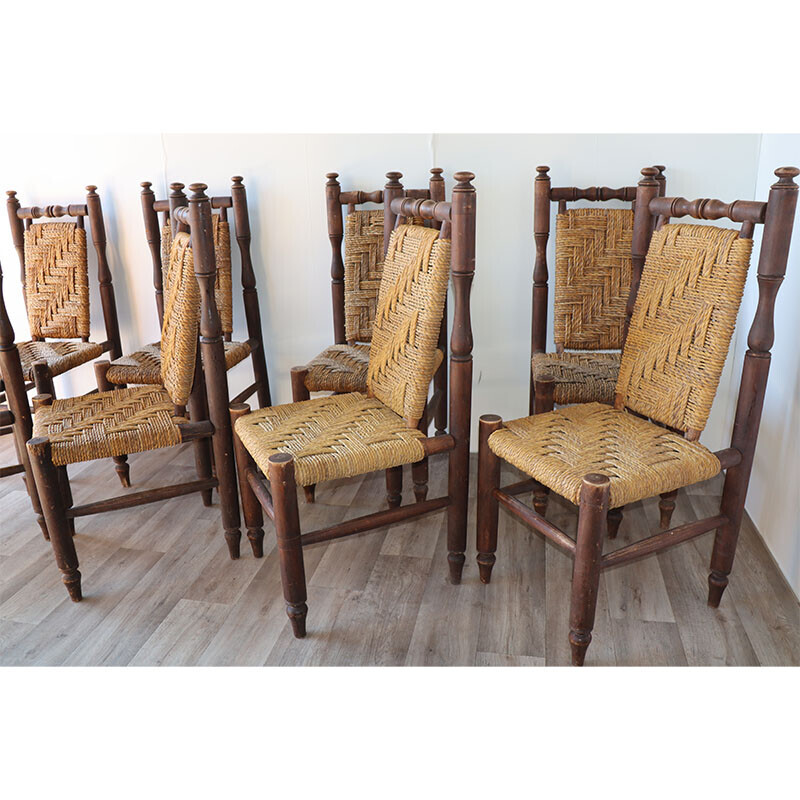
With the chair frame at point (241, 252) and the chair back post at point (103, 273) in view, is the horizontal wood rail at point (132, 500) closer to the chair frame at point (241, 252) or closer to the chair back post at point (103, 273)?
the chair frame at point (241, 252)

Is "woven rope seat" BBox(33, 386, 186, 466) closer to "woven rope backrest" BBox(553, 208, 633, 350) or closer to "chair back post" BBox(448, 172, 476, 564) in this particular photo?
"chair back post" BBox(448, 172, 476, 564)

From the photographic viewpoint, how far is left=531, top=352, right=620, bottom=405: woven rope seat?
6.98 ft

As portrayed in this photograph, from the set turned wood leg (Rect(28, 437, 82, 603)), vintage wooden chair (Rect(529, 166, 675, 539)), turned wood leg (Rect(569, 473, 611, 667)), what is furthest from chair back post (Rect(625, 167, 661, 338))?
turned wood leg (Rect(28, 437, 82, 603))

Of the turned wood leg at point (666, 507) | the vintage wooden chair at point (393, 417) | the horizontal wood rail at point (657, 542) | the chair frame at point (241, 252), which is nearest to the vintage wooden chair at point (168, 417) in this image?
the vintage wooden chair at point (393, 417)

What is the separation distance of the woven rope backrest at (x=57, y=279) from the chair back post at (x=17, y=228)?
1.5 inches

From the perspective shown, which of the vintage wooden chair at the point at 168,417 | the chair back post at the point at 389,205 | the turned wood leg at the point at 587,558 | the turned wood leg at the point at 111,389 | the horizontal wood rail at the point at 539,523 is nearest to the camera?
the turned wood leg at the point at 587,558

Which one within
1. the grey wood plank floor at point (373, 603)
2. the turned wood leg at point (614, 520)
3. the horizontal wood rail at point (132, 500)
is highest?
the horizontal wood rail at point (132, 500)

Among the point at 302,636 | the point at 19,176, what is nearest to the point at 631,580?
the point at 302,636

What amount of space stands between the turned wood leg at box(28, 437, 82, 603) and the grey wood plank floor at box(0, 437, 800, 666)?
0.29ft

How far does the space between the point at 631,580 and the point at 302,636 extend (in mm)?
919

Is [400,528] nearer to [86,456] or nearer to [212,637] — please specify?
[212,637]

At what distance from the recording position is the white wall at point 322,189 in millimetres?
2395

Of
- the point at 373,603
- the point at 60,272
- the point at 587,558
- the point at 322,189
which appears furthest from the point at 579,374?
the point at 60,272
